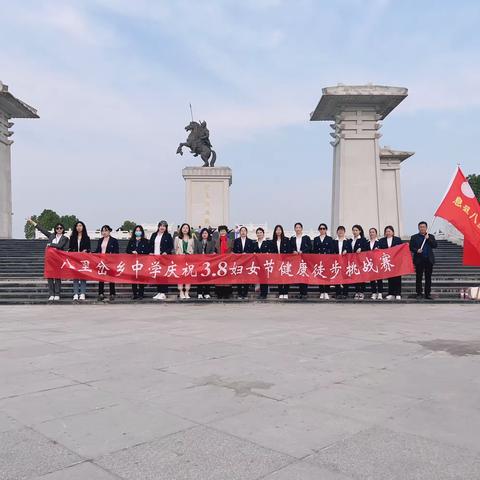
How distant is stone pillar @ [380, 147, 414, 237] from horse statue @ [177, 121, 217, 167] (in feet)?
29.7

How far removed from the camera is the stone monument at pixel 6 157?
2269 cm

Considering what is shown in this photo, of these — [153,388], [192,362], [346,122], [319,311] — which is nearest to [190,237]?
[319,311]

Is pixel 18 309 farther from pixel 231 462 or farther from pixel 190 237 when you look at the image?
pixel 231 462

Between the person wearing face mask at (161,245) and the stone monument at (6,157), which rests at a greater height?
the stone monument at (6,157)

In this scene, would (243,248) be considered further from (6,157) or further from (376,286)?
(6,157)

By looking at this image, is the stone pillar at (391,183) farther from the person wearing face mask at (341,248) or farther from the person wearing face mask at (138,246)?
the person wearing face mask at (138,246)

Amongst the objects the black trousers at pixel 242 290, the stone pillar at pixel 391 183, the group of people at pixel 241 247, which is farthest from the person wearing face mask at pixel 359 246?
the stone pillar at pixel 391 183

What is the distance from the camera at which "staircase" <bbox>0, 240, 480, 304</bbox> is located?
1099cm

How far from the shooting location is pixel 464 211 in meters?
9.48

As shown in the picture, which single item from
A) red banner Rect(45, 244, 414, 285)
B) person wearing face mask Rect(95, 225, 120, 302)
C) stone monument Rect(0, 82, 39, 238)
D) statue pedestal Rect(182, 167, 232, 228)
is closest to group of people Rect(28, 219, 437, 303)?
person wearing face mask Rect(95, 225, 120, 302)

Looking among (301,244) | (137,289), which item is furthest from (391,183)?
(137,289)

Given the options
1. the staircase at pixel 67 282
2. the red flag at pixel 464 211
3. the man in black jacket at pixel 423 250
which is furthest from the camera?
the staircase at pixel 67 282

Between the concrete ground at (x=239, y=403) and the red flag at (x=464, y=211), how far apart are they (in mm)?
3222

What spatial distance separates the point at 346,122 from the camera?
2159cm
